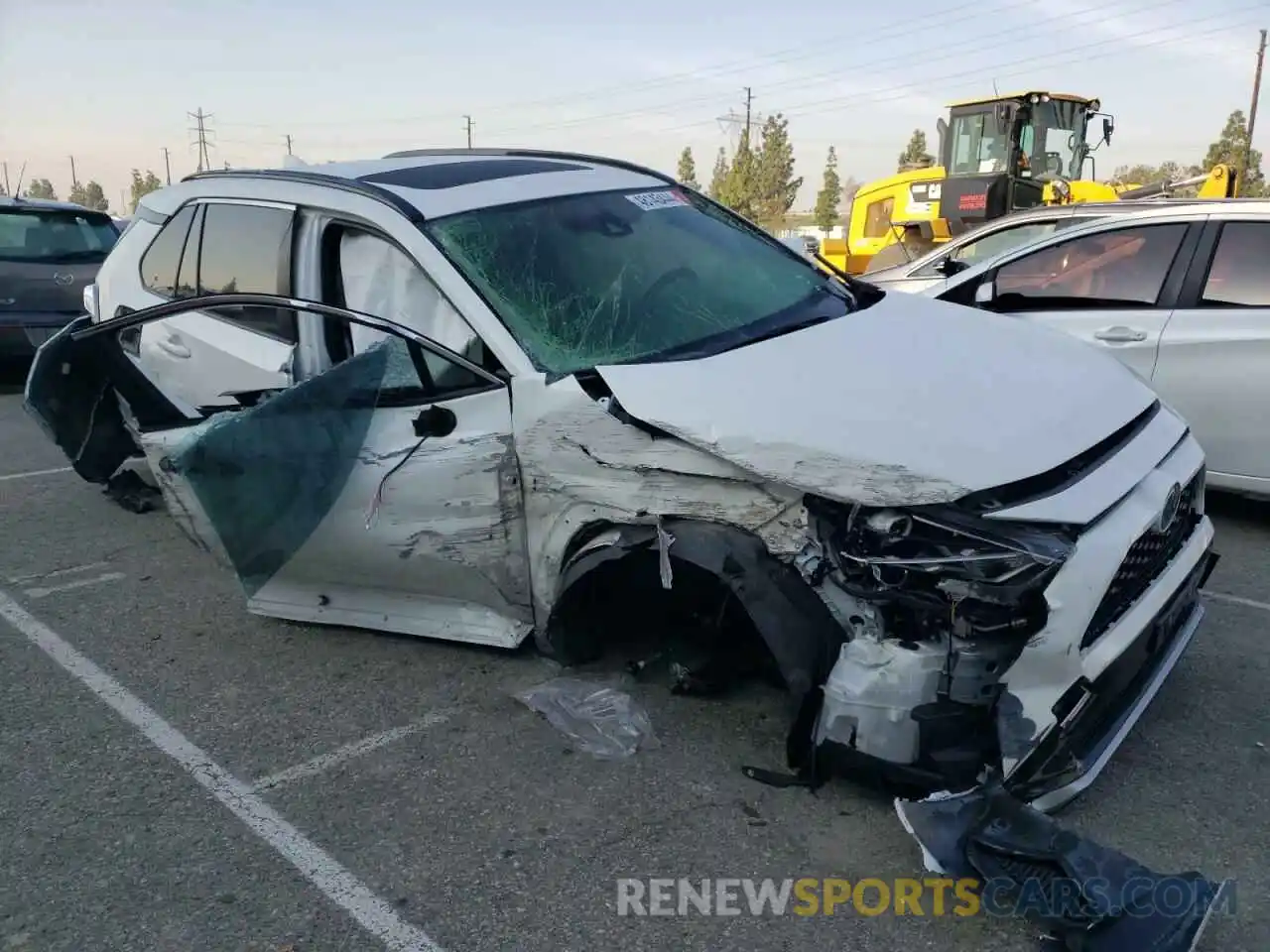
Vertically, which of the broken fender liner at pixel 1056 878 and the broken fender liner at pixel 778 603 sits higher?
the broken fender liner at pixel 778 603

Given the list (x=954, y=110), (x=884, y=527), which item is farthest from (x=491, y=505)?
(x=954, y=110)

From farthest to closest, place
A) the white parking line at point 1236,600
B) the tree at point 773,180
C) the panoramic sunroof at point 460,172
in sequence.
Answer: the tree at point 773,180
the white parking line at point 1236,600
the panoramic sunroof at point 460,172

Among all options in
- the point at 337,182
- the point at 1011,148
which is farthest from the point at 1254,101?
the point at 337,182

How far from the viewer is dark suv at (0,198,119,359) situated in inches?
363

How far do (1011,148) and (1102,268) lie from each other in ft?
26.5

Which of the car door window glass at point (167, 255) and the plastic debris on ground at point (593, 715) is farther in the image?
the car door window glass at point (167, 255)

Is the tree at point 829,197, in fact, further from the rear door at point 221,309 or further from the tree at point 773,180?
the rear door at point 221,309

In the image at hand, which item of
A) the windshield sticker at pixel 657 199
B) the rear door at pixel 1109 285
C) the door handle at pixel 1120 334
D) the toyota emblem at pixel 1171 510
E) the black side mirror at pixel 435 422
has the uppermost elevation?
the windshield sticker at pixel 657 199

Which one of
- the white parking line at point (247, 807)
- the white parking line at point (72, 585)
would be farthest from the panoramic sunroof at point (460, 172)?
the white parking line at point (72, 585)

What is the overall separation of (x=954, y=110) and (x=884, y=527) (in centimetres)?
1244

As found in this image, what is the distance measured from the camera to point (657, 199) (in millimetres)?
4305

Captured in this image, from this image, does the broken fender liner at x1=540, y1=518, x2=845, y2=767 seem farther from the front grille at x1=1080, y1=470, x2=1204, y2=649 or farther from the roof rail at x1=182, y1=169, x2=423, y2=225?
the roof rail at x1=182, y1=169, x2=423, y2=225

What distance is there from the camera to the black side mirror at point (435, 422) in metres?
3.37

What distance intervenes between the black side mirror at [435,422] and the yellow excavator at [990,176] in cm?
938
